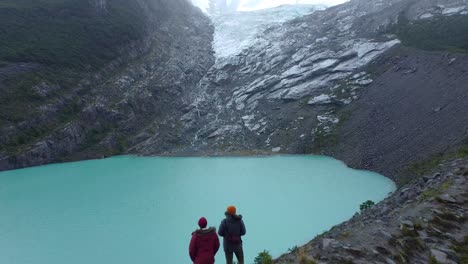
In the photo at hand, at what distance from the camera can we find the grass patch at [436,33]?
97.3 feet

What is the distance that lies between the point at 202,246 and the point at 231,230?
87 centimetres

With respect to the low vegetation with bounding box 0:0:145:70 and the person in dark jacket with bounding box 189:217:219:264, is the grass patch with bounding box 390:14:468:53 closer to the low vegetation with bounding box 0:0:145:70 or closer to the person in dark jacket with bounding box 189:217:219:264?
the person in dark jacket with bounding box 189:217:219:264

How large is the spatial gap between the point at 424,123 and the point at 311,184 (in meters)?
8.61

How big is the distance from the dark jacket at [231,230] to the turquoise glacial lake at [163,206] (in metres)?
3.07

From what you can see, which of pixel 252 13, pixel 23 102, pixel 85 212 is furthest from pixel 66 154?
pixel 252 13

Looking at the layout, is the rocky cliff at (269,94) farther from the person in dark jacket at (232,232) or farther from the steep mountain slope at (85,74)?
the person in dark jacket at (232,232)

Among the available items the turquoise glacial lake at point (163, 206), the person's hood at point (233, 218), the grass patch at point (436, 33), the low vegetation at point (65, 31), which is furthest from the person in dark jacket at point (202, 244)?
the low vegetation at point (65, 31)

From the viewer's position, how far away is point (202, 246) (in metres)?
6.04

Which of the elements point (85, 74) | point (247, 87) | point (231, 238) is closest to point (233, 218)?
point (231, 238)

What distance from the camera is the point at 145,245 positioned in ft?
37.0

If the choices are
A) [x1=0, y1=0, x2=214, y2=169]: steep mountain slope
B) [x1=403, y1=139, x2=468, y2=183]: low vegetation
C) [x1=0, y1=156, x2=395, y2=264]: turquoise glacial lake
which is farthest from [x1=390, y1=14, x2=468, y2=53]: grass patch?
[x1=0, y1=0, x2=214, y2=169]: steep mountain slope

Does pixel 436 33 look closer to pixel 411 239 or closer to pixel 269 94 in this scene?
pixel 269 94

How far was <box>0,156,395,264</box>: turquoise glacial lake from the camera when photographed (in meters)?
11.1

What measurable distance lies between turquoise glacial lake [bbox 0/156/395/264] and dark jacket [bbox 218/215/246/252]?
307 centimetres
